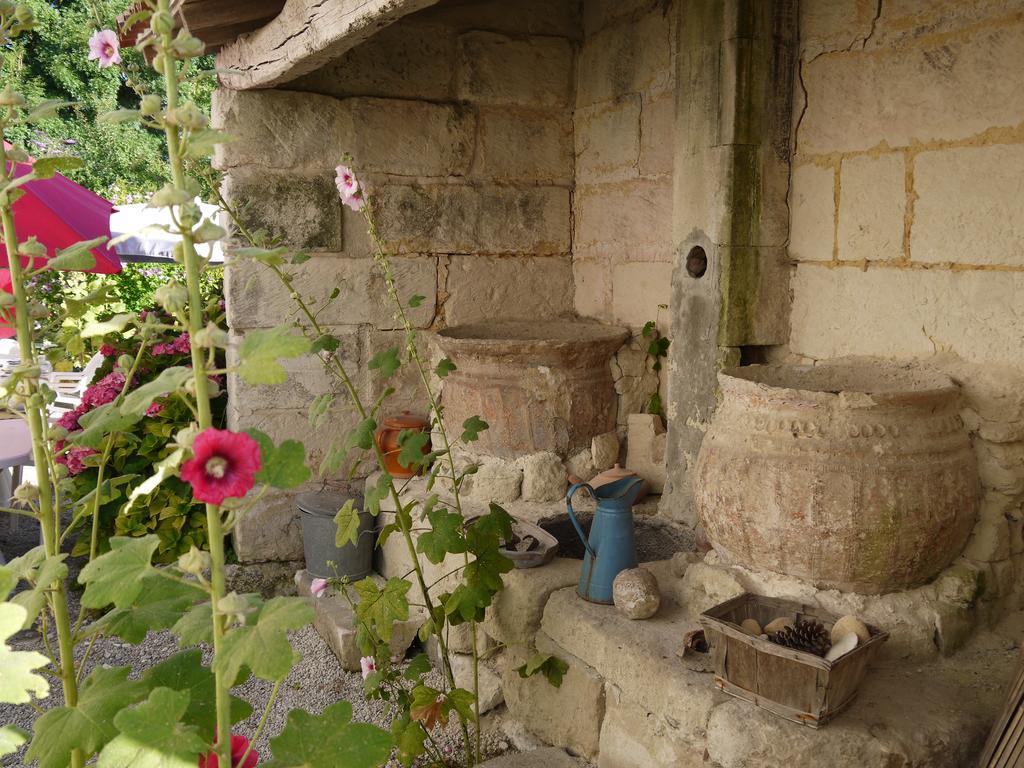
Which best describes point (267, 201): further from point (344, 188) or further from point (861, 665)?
point (861, 665)

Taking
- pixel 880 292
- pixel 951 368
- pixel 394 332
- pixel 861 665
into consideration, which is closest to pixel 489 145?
pixel 394 332

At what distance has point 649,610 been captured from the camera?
8.28ft

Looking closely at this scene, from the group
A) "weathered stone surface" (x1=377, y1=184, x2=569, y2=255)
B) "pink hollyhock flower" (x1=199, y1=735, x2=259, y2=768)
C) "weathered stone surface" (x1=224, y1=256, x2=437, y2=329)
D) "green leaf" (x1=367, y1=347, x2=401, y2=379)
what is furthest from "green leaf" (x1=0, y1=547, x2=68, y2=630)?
"weathered stone surface" (x1=377, y1=184, x2=569, y2=255)

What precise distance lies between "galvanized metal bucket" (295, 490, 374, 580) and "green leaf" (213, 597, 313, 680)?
2.78m

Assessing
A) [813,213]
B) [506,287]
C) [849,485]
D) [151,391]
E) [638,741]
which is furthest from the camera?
[506,287]

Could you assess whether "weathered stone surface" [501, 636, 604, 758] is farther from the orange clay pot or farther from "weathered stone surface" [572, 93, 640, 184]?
"weathered stone surface" [572, 93, 640, 184]

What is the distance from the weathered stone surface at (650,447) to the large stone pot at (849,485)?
4.31ft

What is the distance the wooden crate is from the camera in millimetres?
1913

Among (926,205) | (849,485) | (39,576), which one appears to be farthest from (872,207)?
(39,576)

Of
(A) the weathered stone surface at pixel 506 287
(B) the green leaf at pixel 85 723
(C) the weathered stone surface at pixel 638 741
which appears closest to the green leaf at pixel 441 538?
(C) the weathered stone surface at pixel 638 741

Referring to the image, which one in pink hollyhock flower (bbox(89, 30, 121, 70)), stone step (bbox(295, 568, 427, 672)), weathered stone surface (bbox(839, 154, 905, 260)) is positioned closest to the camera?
pink hollyhock flower (bbox(89, 30, 121, 70))

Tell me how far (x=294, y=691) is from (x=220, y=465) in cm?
267

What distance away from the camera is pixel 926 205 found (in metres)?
2.63

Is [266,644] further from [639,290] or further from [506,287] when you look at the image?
[506,287]
